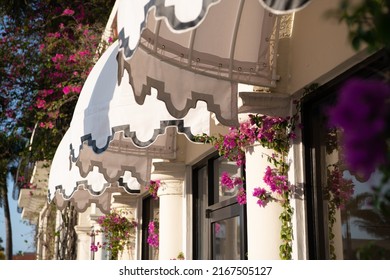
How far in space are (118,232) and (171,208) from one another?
12.5 feet

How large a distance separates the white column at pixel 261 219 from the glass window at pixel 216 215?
60.3 inches

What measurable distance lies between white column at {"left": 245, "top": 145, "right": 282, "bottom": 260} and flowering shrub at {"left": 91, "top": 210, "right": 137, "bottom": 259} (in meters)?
7.74

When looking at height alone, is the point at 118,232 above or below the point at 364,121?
above

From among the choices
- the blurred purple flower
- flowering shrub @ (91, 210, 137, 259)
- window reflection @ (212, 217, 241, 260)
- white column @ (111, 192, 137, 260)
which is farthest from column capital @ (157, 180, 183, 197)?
the blurred purple flower

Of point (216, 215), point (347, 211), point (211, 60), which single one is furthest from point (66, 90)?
point (347, 211)

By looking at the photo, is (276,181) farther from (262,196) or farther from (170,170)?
(170,170)

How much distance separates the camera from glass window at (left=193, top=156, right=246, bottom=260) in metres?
7.52

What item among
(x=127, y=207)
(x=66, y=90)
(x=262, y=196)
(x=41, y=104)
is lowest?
(x=262, y=196)

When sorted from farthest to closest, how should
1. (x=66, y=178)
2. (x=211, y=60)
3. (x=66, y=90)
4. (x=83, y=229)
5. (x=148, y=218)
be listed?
(x=83, y=229) → (x=148, y=218) → (x=66, y=90) → (x=66, y=178) → (x=211, y=60)

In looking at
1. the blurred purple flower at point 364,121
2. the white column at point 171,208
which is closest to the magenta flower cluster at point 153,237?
the white column at point 171,208

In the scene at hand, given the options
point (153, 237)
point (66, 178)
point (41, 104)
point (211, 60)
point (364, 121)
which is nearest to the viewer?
point (364, 121)

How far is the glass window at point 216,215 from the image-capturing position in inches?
296

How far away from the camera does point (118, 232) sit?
518 inches
